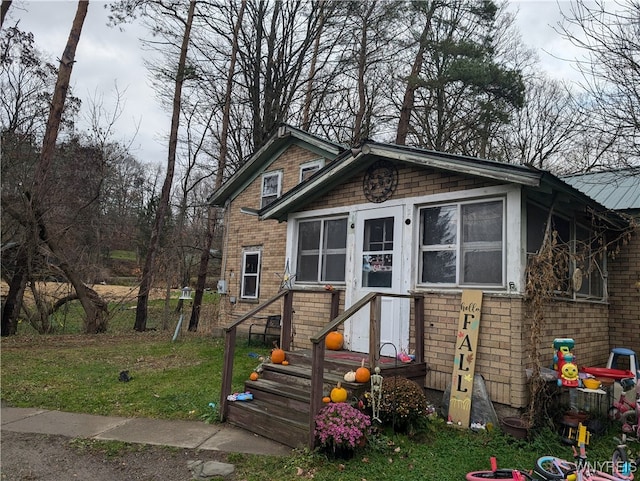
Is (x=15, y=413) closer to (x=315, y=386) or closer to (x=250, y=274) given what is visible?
(x=315, y=386)

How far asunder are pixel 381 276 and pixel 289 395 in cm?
245

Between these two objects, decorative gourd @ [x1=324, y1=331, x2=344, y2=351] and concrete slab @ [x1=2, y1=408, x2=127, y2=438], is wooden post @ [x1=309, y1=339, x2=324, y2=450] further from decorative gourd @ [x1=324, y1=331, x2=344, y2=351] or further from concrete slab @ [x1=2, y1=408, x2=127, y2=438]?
concrete slab @ [x1=2, y1=408, x2=127, y2=438]

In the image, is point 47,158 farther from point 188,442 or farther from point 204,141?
point 188,442

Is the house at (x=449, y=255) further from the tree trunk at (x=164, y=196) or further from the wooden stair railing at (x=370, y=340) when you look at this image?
the tree trunk at (x=164, y=196)

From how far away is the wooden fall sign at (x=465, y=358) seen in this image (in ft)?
18.4

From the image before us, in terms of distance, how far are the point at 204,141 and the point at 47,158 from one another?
365 inches

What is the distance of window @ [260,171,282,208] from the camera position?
13.0 metres

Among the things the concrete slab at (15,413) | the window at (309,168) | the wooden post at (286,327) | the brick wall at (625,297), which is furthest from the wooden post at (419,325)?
the window at (309,168)

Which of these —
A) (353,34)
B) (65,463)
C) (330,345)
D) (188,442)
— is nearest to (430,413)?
(330,345)

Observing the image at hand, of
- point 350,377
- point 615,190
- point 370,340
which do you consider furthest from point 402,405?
point 615,190

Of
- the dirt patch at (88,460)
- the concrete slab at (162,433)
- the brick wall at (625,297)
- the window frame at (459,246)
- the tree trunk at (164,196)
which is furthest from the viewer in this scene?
the tree trunk at (164,196)

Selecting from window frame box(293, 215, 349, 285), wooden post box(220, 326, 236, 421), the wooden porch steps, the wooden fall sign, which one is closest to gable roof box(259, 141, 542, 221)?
window frame box(293, 215, 349, 285)

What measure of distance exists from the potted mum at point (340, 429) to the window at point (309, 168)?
8.28 meters

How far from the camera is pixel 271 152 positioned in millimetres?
13219
